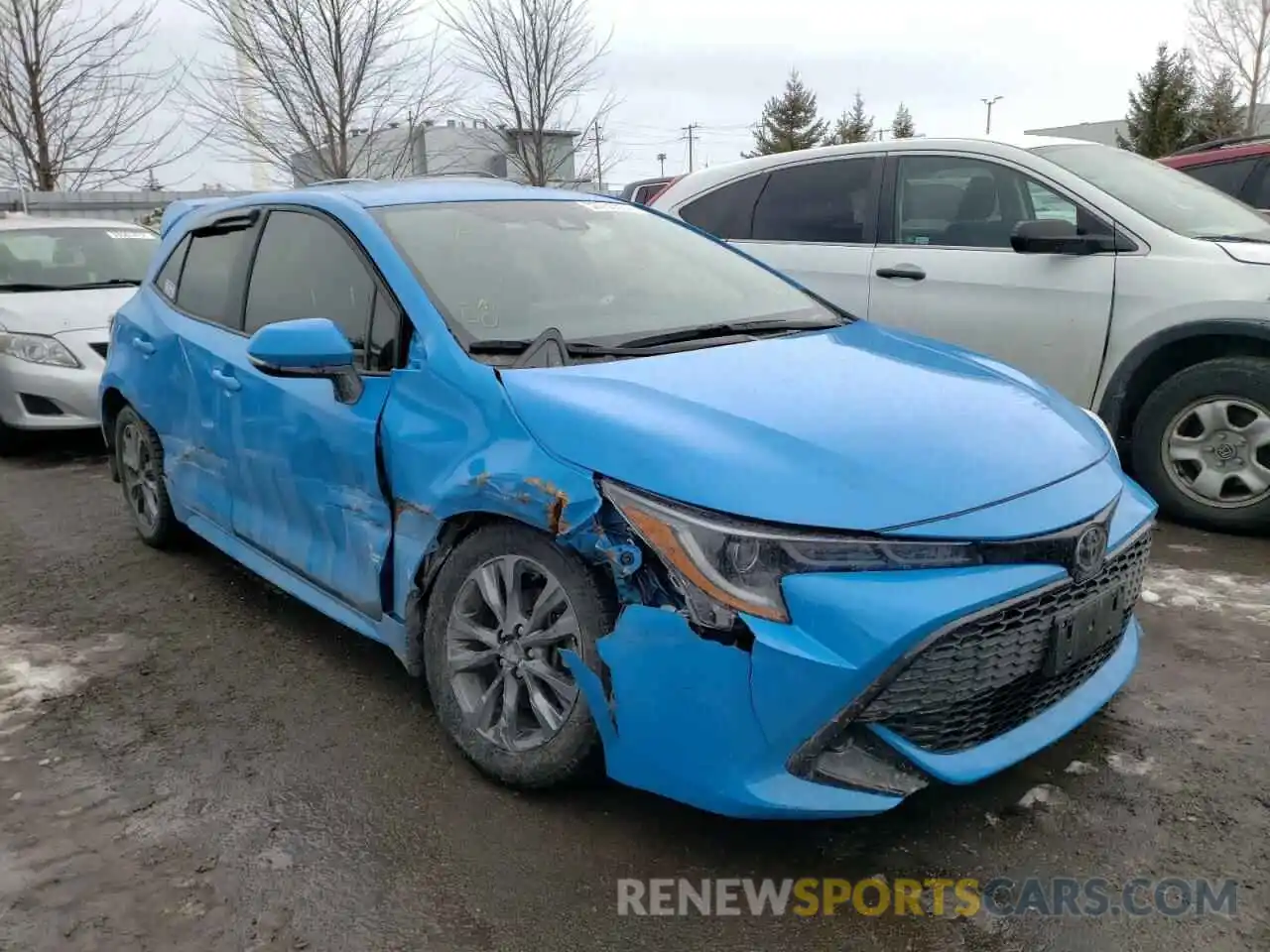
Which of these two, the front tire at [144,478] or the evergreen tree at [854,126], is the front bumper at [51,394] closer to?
the front tire at [144,478]

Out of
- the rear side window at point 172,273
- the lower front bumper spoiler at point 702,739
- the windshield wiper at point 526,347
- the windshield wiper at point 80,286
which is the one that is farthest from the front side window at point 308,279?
the windshield wiper at point 80,286

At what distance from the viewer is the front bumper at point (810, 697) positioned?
79.5 inches

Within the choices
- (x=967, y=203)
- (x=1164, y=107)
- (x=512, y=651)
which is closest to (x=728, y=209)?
(x=967, y=203)

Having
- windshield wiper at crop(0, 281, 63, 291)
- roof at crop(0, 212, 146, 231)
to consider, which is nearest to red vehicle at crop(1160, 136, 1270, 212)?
windshield wiper at crop(0, 281, 63, 291)

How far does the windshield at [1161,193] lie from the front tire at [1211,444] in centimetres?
71

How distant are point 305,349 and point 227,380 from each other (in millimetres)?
946

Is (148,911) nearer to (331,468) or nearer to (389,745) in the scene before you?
(389,745)

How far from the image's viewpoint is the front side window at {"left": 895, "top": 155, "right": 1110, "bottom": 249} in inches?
195

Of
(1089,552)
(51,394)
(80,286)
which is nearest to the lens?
(1089,552)

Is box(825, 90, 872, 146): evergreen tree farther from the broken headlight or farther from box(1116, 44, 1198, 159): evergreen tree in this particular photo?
the broken headlight

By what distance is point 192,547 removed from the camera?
477 centimetres

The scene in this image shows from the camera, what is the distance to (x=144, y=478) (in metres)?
4.66

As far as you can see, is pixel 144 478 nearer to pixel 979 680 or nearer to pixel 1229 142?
pixel 979 680

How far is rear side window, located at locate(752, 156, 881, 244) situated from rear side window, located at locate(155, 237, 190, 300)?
120 inches
